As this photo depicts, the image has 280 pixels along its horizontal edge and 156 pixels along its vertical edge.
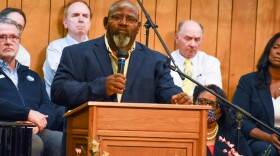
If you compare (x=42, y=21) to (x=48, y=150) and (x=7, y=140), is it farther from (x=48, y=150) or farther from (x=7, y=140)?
(x=7, y=140)

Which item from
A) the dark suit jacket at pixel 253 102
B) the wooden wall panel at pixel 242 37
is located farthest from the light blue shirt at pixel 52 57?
the wooden wall panel at pixel 242 37

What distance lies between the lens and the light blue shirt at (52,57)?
6.25 metres

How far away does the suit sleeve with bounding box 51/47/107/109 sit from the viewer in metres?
4.02

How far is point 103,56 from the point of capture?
A: 173 inches

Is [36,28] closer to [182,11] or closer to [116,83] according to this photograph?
[182,11]

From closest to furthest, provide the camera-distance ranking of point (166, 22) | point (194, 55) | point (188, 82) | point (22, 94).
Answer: point (22, 94) → point (188, 82) → point (194, 55) → point (166, 22)

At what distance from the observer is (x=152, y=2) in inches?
281

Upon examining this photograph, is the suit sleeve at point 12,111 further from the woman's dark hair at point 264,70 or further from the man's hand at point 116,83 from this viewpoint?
the woman's dark hair at point 264,70

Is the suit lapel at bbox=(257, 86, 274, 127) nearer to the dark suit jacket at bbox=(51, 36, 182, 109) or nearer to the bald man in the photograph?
the bald man

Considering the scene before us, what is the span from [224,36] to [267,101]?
1341mm

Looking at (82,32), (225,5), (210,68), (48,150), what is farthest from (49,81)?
(225,5)

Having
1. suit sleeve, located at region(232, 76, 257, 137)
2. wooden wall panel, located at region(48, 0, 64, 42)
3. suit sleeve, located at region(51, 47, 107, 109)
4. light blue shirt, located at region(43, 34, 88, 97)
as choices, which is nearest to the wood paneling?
wooden wall panel, located at region(48, 0, 64, 42)

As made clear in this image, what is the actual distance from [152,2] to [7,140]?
3.27 meters

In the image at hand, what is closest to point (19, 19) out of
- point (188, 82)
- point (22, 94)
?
point (22, 94)
